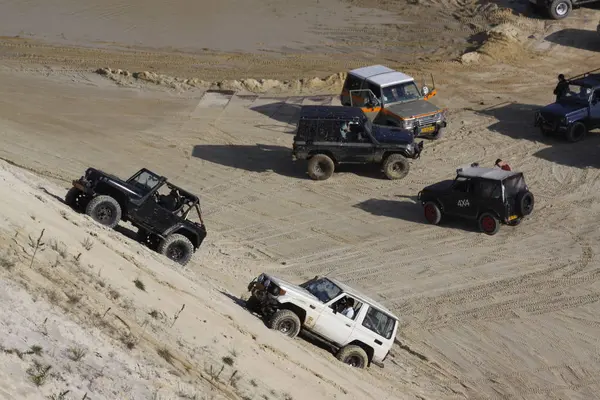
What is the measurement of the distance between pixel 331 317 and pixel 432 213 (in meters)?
6.62

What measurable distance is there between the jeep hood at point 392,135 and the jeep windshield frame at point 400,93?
1734 millimetres

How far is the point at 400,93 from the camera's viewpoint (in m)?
23.8

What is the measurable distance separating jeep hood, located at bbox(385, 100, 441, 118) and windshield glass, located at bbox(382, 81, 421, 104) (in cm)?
17

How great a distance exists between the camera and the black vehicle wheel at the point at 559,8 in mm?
31641

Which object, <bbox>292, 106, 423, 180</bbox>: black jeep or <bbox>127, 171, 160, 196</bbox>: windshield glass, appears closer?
<bbox>127, 171, 160, 196</bbox>: windshield glass

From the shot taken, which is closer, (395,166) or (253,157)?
(395,166)

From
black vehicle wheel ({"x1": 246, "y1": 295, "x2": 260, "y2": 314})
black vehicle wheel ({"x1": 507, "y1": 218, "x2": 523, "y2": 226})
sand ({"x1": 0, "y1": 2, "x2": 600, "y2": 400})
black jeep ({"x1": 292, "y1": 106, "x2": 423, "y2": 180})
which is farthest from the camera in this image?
black jeep ({"x1": 292, "y1": 106, "x2": 423, "y2": 180})

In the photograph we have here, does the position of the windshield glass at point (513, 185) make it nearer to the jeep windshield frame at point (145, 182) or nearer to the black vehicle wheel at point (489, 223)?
the black vehicle wheel at point (489, 223)

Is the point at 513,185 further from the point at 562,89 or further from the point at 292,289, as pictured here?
the point at 292,289

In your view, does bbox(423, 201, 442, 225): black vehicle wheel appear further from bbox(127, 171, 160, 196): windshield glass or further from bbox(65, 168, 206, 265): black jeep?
bbox(127, 171, 160, 196): windshield glass

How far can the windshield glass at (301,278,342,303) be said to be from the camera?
534 inches

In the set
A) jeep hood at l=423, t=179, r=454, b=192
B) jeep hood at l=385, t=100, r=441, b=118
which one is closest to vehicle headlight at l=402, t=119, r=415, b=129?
jeep hood at l=385, t=100, r=441, b=118

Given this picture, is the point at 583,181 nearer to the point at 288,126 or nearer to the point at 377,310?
the point at 288,126

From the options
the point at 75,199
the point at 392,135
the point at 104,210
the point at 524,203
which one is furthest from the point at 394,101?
the point at 104,210
